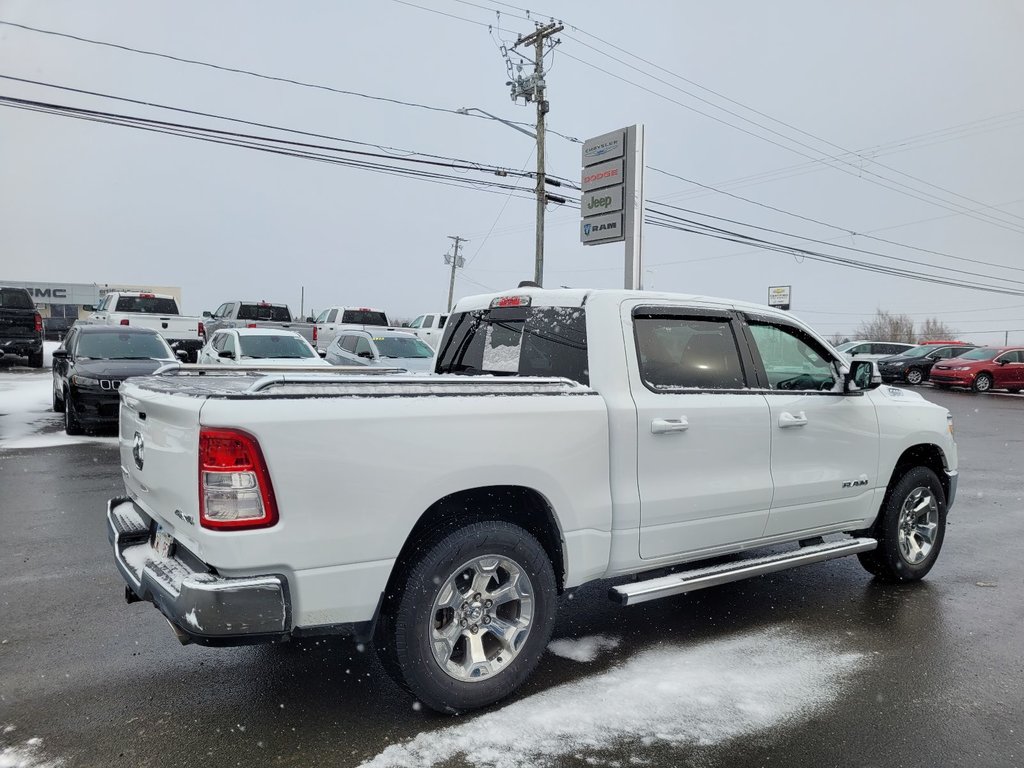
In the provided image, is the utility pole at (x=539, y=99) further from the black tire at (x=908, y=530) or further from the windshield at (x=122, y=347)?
the black tire at (x=908, y=530)

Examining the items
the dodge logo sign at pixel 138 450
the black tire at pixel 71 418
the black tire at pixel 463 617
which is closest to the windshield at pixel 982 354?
the black tire at pixel 71 418

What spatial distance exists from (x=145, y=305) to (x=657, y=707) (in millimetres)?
21545

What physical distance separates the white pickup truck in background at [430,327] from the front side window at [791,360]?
65.4 ft

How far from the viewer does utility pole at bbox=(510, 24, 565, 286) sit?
75.1 ft

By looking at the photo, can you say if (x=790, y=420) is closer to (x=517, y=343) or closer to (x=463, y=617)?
(x=517, y=343)

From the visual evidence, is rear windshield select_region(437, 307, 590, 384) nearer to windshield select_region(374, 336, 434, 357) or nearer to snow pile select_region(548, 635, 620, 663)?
snow pile select_region(548, 635, 620, 663)

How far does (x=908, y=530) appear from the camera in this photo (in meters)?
5.34

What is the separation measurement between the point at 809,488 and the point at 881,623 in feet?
3.13

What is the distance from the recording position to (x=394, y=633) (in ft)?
10.1

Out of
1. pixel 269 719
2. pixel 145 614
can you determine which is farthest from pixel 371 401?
pixel 145 614

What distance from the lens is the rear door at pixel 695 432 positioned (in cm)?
379

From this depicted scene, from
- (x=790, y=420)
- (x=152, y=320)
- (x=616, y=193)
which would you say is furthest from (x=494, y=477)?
(x=152, y=320)

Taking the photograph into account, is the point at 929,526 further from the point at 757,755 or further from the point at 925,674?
the point at 757,755

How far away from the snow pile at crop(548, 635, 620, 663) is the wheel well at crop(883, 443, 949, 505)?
2437 millimetres
